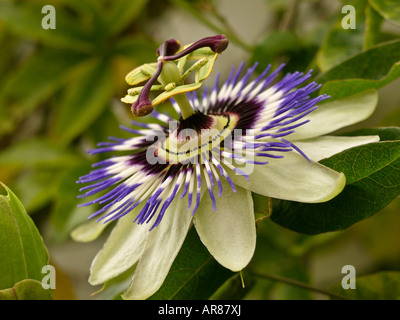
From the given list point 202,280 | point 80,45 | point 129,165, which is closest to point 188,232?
point 202,280

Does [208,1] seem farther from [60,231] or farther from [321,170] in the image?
[321,170]

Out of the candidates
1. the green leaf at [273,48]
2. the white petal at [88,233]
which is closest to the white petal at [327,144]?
the white petal at [88,233]

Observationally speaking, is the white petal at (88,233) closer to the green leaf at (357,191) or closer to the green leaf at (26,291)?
the green leaf at (26,291)

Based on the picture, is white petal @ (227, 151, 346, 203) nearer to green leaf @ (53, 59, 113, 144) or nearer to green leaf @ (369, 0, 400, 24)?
green leaf @ (369, 0, 400, 24)

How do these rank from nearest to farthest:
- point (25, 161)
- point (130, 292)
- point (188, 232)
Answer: point (130, 292), point (188, 232), point (25, 161)

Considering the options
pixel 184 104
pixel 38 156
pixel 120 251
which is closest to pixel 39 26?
pixel 38 156

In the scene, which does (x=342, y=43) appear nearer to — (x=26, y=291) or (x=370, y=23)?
(x=370, y=23)
